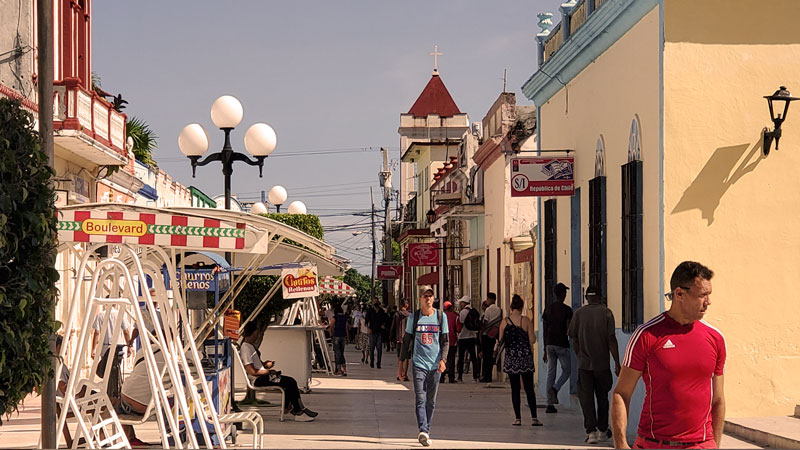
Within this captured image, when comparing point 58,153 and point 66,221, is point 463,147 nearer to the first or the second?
point 58,153

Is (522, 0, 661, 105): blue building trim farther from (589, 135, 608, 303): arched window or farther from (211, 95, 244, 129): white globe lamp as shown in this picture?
(211, 95, 244, 129): white globe lamp

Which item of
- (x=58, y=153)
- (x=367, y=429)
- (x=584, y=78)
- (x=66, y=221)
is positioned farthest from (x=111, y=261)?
(x=58, y=153)

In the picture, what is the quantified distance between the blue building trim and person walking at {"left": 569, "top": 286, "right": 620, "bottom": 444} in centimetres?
380

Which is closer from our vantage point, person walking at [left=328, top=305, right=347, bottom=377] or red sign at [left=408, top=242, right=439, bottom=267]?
person walking at [left=328, top=305, right=347, bottom=377]

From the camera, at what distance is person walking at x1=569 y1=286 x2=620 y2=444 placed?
1423 centimetres

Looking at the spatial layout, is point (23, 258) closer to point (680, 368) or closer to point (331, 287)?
point (680, 368)

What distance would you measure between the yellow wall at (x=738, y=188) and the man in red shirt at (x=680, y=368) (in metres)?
7.69

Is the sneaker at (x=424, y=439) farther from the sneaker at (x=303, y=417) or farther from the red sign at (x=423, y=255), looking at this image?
the red sign at (x=423, y=255)

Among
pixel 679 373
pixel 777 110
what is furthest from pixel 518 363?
pixel 679 373

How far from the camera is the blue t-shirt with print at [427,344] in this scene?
47.4ft

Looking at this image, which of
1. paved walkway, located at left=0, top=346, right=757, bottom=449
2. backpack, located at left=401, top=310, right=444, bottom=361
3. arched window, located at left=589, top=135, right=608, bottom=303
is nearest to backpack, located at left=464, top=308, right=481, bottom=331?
paved walkway, located at left=0, top=346, right=757, bottom=449

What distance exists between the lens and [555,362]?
18.7 m

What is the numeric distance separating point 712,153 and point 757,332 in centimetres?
212

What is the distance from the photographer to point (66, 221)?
9430 mm
